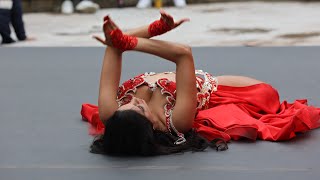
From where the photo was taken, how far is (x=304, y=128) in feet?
10.0

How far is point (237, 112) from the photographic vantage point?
10.4 ft

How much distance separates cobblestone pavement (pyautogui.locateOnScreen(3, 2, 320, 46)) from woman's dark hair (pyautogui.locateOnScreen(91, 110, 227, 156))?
10.9 feet

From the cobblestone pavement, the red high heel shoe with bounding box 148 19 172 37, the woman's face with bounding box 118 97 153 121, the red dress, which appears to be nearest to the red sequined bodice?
the red dress

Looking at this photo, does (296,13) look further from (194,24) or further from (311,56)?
(311,56)

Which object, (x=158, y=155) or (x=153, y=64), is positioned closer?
(x=158, y=155)

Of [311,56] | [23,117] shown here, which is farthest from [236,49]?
[23,117]

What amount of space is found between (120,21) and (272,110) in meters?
5.10

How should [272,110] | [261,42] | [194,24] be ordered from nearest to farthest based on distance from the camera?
[272,110] < [261,42] < [194,24]

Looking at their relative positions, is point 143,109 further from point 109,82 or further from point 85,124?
point 85,124

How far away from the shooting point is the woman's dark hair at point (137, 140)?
264 cm

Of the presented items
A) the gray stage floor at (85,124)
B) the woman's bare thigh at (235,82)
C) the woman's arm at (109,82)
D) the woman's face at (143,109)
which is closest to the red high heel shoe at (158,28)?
the woman's arm at (109,82)

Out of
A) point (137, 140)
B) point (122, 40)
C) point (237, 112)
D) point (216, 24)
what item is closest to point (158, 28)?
point (122, 40)

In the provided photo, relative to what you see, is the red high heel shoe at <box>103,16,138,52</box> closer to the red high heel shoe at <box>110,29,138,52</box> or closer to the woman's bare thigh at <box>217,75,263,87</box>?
the red high heel shoe at <box>110,29,138,52</box>

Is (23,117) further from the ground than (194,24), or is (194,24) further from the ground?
(23,117)
